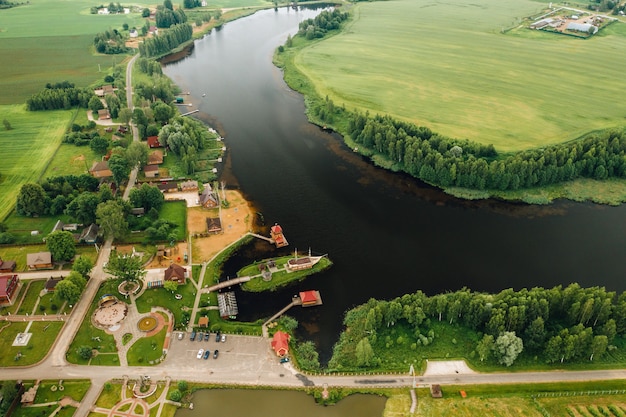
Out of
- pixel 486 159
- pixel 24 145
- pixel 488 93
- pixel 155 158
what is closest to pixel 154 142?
pixel 155 158

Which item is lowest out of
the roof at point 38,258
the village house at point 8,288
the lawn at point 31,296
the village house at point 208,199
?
the lawn at point 31,296

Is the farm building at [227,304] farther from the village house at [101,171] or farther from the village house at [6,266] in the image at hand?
the village house at [101,171]

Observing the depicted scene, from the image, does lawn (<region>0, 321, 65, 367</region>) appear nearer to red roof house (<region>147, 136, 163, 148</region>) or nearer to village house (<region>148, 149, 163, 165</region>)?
village house (<region>148, 149, 163, 165</region>)

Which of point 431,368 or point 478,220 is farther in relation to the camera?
point 478,220

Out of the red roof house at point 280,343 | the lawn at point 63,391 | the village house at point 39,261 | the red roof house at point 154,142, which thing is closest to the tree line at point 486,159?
the red roof house at point 154,142

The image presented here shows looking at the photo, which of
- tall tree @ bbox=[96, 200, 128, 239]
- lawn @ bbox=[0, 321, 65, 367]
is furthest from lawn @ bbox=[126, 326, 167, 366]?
tall tree @ bbox=[96, 200, 128, 239]

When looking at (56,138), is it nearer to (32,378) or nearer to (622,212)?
(32,378)

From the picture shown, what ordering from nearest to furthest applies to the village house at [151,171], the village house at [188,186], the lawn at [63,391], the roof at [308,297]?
1. the lawn at [63,391]
2. the roof at [308,297]
3. the village house at [188,186]
4. the village house at [151,171]

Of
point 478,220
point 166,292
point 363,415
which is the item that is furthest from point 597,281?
point 166,292
